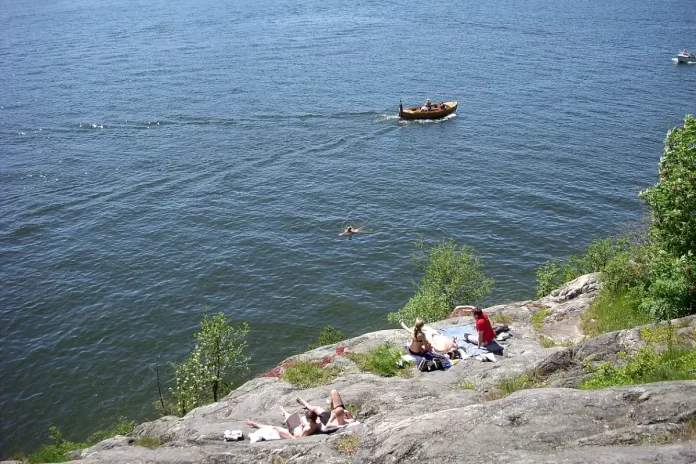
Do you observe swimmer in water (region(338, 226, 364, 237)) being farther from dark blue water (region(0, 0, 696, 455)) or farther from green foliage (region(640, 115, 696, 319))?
green foliage (region(640, 115, 696, 319))

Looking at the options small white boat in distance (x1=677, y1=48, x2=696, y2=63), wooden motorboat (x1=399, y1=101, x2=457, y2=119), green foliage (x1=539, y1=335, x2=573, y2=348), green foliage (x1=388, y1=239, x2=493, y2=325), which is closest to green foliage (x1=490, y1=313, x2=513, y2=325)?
green foliage (x1=539, y1=335, x2=573, y2=348)

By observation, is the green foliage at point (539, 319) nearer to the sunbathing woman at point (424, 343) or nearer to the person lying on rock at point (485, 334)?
the person lying on rock at point (485, 334)

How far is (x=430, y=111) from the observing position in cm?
7219

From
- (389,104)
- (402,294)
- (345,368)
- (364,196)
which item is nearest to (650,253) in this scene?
(345,368)

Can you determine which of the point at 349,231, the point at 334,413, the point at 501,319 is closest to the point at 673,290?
the point at 501,319

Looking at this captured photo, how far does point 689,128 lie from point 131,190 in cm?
4891

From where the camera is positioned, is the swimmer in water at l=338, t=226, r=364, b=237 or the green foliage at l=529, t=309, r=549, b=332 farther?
the swimmer in water at l=338, t=226, r=364, b=237

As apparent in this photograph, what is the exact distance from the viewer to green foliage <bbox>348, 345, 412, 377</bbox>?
73.9 ft

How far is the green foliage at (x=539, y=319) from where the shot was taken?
26.2m

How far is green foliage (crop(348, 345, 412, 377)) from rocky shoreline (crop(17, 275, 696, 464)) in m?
0.40

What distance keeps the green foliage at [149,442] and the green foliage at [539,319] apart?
628 inches

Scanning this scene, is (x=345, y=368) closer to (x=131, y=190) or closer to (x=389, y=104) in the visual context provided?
(x=131, y=190)

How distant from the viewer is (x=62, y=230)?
→ 2028 inches

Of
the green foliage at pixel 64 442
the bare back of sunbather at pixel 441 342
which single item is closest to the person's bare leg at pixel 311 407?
the bare back of sunbather at pixel 441 342
